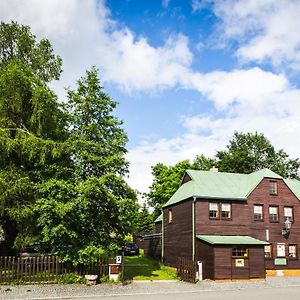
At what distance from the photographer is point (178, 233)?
3080cm

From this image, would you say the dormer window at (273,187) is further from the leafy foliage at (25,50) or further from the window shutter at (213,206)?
the leafy foliage at (25,50)

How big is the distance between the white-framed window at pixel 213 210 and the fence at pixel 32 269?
9.88 metres

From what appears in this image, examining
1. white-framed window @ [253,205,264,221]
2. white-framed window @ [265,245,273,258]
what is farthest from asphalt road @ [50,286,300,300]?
white-framed window @ [253,205,264,221]

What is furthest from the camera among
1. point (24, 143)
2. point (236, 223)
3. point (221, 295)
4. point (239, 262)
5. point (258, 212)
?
point (258, 212)

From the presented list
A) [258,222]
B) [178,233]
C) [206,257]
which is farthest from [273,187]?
[206,257]

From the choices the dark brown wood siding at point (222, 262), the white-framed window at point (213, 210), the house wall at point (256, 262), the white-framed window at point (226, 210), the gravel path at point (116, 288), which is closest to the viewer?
the gravel path at point (116, 288)

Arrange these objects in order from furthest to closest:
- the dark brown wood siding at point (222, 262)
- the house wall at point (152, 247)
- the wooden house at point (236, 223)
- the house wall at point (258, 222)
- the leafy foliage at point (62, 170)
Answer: the house wall at point (152, 247), the house wall at point (258, 222), the wooden house at point (236, 223), the dark brown wood siding at point (222, 262), the leafy foliage at point (62, 170)

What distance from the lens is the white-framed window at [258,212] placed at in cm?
3008

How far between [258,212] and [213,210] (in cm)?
399

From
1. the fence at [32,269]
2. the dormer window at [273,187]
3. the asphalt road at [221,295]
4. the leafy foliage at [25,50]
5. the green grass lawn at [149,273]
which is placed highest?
the leafy foliage at [25,50]

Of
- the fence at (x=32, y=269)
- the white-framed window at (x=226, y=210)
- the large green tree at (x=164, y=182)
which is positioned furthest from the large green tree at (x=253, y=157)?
the fence at (x=32, y=269)

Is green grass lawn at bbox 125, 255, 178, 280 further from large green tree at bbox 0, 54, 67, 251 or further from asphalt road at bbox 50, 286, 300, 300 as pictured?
large green tree at bbox 0, 54, 67, 251

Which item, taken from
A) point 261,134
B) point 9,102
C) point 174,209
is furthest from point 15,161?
point 261,134

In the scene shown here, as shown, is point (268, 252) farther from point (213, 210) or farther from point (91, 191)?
point (91, 191)
